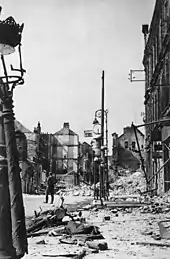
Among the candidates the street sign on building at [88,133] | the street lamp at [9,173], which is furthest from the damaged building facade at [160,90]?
the street lamp at [9,173]

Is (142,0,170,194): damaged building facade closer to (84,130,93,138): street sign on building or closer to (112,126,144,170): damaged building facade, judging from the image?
(84,130,93,138): street sign on building

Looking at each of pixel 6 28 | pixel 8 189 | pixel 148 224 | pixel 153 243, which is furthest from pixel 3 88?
pixel 148 224

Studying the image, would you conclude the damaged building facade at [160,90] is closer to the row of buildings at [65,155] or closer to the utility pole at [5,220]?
the utility pole at [5,220]

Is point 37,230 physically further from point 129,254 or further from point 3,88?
point 3,88

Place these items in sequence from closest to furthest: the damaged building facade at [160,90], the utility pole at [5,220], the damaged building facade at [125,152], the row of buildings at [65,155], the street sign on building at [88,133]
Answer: the utility pole at [5,220]
the street sign on building at [88,133]
the damaged building facade at [160,90]
the row of buildings at [65,155]
the damaged building facade at [125,152]

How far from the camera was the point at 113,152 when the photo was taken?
232ft

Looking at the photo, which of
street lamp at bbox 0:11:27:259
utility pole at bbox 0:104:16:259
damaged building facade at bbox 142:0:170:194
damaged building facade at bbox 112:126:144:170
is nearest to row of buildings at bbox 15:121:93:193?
damaged building facade at bbox 112:126:144:170

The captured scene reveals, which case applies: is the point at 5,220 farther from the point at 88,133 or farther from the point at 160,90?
the point at 160,90

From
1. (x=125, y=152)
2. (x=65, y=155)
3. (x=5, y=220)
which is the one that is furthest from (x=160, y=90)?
(x=65, y=155)

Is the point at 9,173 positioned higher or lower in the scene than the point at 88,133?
lower

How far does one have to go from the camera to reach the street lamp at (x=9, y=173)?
3803mm

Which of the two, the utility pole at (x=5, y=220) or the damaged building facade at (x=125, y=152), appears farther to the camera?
the damaged building facade at (x=125, y=152)

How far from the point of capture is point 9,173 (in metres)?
4.02

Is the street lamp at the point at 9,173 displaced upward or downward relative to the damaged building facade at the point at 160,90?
downward
